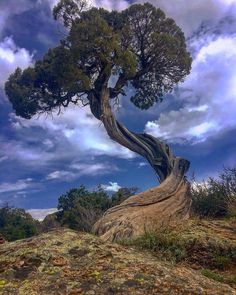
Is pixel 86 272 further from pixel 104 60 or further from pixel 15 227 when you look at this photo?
pixel 15 227

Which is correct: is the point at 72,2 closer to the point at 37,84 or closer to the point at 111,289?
the point at 37,84

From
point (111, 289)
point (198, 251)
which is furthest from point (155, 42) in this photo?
point (111, 289)

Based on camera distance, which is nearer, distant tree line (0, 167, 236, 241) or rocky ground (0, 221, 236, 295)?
rocky ground (0, 221, 236, 295)

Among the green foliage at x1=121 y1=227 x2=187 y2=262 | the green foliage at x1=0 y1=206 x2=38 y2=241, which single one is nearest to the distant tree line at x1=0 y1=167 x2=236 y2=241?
the green foliage at x1=0 y1=206 x2=38 y2=241

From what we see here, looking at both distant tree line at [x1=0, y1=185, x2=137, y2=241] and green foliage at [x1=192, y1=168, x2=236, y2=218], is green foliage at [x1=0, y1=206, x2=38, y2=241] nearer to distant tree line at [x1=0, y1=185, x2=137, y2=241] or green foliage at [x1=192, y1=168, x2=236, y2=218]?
distant tree line at [x1=0, y1=185, x2=137, y2=241]

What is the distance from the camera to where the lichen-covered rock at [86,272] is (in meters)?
4.77

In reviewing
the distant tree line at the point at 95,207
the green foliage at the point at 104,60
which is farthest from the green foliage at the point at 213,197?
the green foliage at the point at 104,60

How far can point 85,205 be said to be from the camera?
27.0 m

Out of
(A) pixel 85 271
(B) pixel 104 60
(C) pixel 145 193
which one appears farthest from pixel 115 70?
(A) pixel 85 271

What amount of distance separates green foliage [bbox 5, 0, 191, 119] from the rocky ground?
16510mm

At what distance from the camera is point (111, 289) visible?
186 inches

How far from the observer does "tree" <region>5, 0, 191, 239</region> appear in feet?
70.4

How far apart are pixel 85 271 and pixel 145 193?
13.0 meters

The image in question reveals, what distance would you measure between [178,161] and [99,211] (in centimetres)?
639
